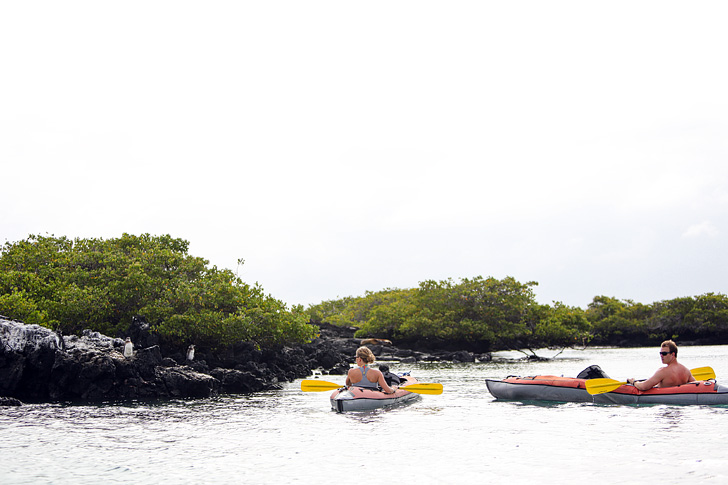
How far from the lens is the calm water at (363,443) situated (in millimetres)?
8695

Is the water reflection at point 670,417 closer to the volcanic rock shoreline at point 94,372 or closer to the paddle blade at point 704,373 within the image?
the paddle blade at point 704,373

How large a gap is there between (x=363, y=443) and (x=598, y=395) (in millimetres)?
7334

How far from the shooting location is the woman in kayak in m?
15.2

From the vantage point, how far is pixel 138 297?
24453 mm

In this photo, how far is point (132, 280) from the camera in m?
24.0

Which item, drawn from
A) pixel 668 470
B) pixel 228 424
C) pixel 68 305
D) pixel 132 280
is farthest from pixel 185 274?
pixel 668 470

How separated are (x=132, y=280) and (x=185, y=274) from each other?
355 cm

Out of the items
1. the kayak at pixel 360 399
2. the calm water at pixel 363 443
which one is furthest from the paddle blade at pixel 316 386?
the kayak at pixel 360 399

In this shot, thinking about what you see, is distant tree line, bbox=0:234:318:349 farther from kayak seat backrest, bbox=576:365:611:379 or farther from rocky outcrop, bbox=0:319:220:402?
kayak seat backrest, bbox=576:365:611:379

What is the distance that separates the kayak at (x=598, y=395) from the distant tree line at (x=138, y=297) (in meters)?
11.5

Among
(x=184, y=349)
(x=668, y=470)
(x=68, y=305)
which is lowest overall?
(x=668, y=470)

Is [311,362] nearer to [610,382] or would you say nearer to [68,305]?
[68,305]

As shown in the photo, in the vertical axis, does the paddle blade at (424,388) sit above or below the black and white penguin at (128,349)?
below

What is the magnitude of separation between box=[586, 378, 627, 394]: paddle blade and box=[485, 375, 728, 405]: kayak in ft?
0.47
